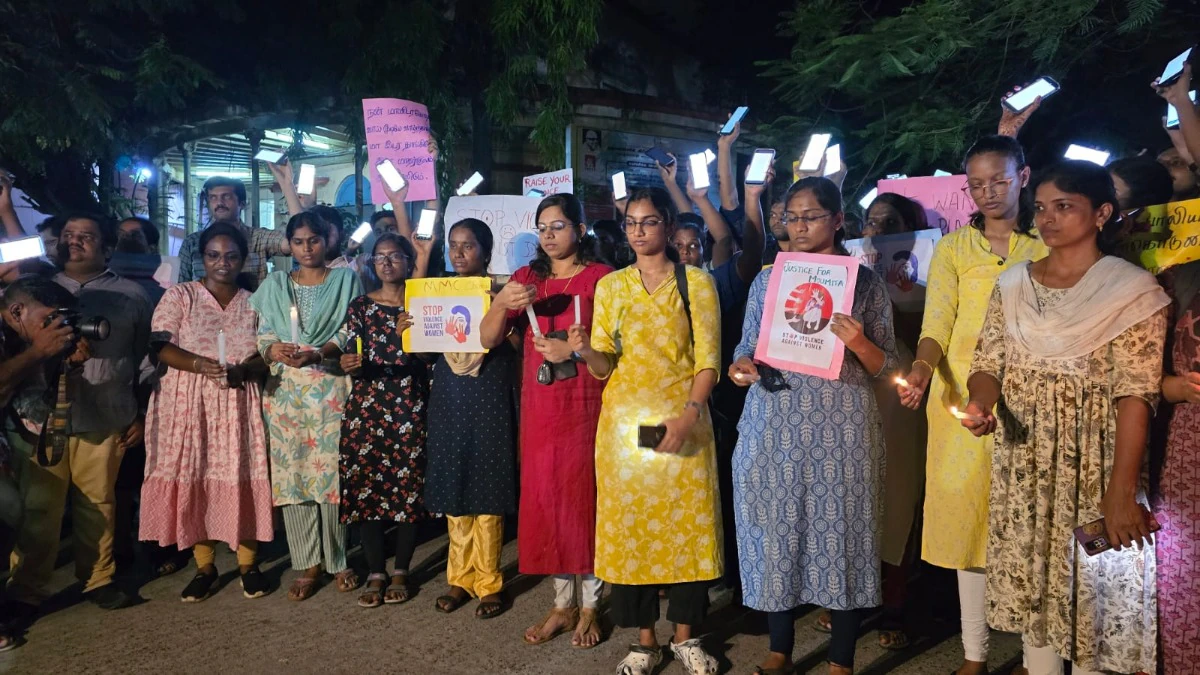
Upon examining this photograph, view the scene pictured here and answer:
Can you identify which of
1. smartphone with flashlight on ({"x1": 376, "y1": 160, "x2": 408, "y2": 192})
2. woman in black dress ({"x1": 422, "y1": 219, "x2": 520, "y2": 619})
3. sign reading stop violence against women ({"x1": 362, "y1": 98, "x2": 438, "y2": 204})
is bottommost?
woman in black dress ({"x1": 422, "y1": 219, "x2": 520, "y2": 619})

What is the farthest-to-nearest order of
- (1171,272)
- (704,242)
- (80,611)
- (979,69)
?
(979,69) → (704,242) → (80,611) → (1171,272)

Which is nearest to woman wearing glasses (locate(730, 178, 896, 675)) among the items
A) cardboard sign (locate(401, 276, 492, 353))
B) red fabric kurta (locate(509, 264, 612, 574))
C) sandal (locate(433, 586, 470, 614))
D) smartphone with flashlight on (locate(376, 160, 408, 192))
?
red fabric kurta (locate(509, 264, 612, 574))

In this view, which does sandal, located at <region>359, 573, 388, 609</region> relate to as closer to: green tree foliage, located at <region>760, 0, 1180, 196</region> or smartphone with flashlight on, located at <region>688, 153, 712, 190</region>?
Result: smartphone with flashlight on, located at <region>688, 153, 712, 190</region>

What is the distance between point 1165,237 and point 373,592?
4010mm

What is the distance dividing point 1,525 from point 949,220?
4834 millimetres

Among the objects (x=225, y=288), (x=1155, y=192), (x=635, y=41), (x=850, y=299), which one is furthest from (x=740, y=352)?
(x=635, y=41)

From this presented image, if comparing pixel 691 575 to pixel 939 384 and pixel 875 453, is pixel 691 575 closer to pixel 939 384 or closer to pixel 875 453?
pixel 875 453

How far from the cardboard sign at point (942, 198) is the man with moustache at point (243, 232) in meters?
3.93

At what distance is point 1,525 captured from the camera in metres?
3.44

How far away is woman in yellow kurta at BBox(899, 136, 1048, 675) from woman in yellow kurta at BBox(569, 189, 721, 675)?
900 millimetres

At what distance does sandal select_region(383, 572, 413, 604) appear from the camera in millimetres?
4500

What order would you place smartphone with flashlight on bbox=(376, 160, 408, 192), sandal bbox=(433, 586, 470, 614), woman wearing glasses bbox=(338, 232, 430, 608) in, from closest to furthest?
1. sandal bbox=(433, 586, 470, 614)
2. woman wearing glasses bbox=(338, 232, 430, 608)
3. smartphone with flashlight on bbox=(376, 160, 408, 192)

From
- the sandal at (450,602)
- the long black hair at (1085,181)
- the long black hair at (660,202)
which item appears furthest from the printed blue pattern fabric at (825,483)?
the sandal at (450,602)

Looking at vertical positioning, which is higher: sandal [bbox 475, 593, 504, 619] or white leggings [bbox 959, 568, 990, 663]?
white leggings [bbox 959, 568, 990, 663]
